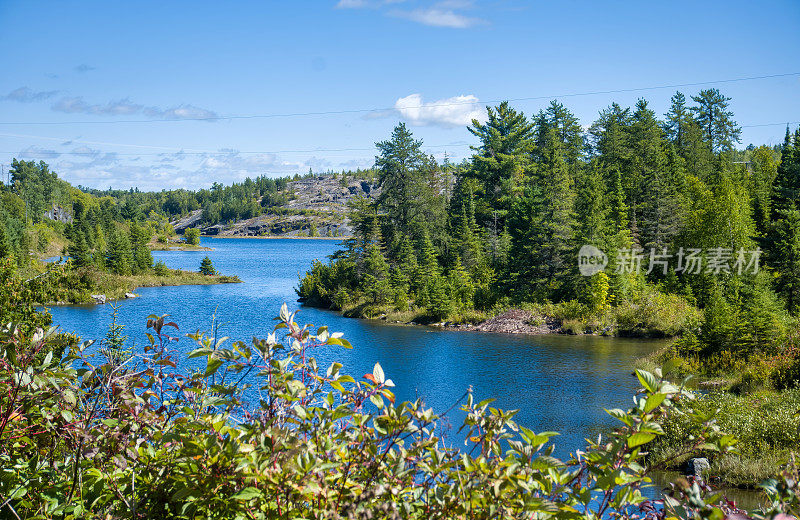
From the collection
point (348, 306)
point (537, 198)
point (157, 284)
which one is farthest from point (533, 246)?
point (157, 284)

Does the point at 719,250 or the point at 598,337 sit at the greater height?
the point at 719,250

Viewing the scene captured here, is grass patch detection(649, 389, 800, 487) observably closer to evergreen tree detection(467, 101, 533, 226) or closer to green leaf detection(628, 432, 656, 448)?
green leaf detection(628, 432, 656, 448)

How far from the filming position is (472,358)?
22281 mm

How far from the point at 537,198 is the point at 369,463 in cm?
3092

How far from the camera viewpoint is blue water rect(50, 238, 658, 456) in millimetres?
15633

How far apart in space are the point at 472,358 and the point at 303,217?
135m

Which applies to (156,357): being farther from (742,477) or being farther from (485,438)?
(742,477)

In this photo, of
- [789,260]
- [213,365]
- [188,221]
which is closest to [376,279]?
[789,260]

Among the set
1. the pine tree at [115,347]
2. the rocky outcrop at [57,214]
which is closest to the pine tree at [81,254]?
the pine tree at [115,347]

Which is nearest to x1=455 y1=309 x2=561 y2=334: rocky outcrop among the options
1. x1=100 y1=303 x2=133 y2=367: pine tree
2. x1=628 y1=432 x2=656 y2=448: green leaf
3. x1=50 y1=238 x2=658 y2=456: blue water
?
x1=50 y1=238 x2=658 y2=456: blue water

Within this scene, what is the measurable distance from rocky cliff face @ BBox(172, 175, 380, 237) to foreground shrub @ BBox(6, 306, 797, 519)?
13151 cm

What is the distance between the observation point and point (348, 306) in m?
35.9

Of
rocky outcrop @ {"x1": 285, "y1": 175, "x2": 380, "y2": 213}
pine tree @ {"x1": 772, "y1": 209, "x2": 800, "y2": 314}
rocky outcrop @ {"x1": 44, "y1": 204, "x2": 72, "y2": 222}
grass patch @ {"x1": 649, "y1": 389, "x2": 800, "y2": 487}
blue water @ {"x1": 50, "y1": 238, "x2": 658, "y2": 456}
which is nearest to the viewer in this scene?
grass patch @ {"x1": 649, "y1": 389, "x2": 800, "y2": 487}

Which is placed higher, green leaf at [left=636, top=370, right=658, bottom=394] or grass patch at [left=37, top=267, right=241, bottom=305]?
green leaf at [left=636, top=370, right=658, bottom=394]
